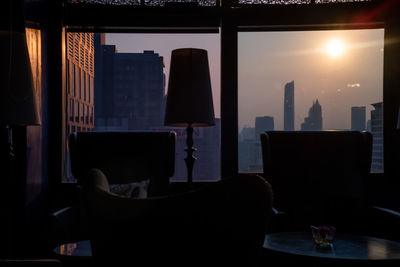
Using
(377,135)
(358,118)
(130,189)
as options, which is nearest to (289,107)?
(358,118)

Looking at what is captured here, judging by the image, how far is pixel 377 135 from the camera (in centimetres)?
345

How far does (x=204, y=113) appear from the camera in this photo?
262cm

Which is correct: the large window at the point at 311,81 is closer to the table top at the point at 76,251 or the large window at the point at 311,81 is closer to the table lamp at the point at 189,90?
the table lamp at the point at 189,90

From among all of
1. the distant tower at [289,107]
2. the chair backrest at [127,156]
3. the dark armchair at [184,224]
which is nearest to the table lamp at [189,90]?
the chair backrest at [127,156]

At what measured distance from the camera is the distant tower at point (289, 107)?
11.6ft

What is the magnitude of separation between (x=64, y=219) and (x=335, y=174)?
189 cm

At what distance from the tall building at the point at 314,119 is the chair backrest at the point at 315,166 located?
52 centimetres

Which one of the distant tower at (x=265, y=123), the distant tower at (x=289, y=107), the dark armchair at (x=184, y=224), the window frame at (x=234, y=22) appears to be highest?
the window frame at (x=234, y=22)

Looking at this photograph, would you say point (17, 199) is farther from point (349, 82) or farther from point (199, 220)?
point (349, 82)

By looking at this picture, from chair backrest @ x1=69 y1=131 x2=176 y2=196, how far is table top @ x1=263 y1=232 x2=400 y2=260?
93 centimetres

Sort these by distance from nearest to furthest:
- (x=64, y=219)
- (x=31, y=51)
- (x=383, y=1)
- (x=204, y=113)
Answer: (x=64, y=219)
(x=204, y=113)
(x=31, y=51)
(x=383, y=1)

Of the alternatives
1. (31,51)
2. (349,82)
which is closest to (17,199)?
(31,51)

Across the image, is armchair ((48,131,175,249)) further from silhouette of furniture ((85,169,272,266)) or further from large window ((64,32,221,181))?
silhouette of furniture ((85,169,272,266))

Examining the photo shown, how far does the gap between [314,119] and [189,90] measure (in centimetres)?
146
